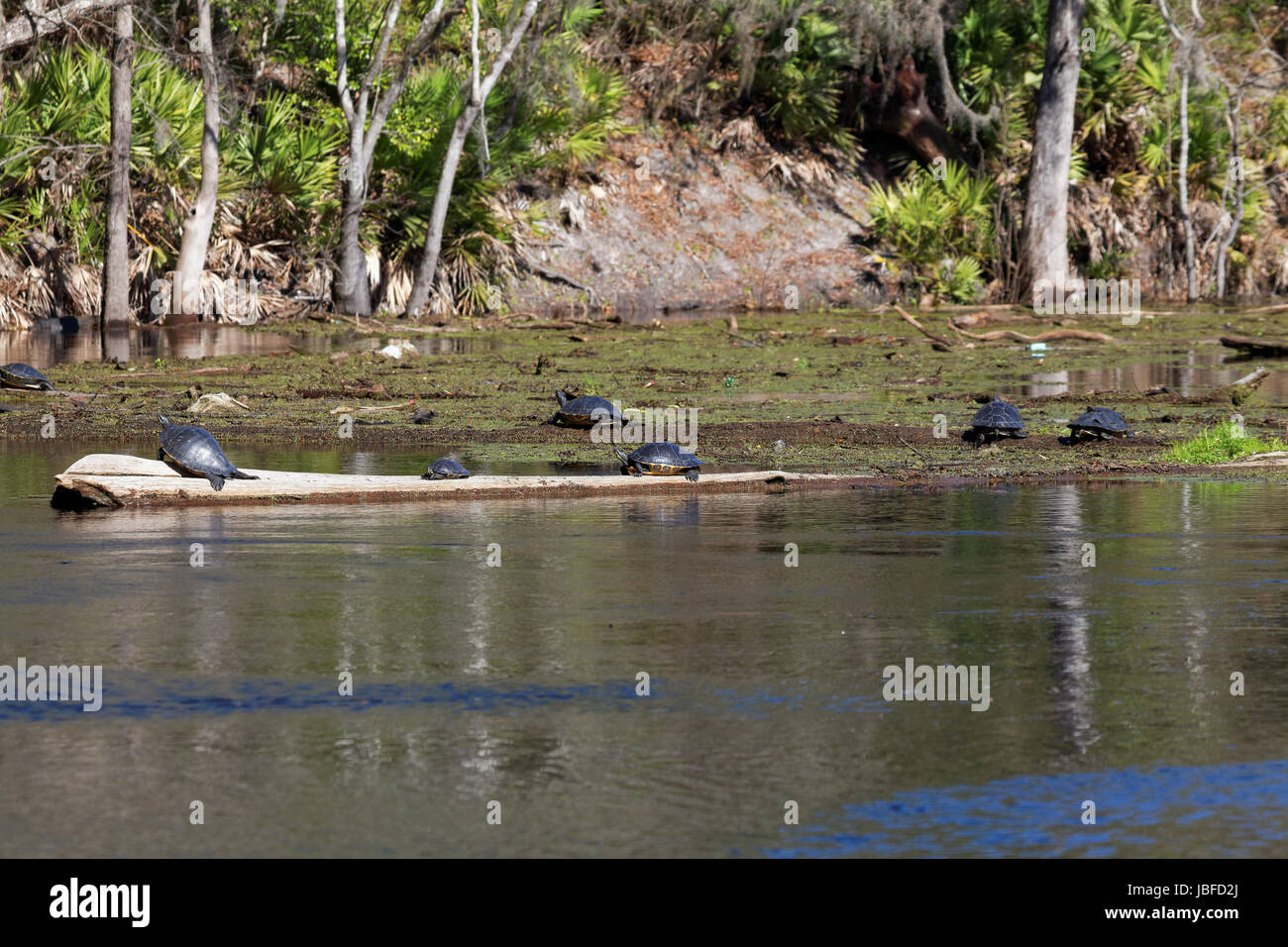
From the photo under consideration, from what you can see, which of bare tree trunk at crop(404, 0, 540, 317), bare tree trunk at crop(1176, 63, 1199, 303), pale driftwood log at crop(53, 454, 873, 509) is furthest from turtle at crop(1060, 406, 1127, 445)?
bare tree trunk at crop(1176, 63, 1199, 303)

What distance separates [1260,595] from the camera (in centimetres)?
780

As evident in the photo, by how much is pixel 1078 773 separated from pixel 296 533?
535 cm

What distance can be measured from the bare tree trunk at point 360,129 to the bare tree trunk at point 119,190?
3.31m

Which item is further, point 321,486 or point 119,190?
point 119,190

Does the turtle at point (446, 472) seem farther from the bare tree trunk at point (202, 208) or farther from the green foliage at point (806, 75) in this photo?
the green foliage at point (806, 75)

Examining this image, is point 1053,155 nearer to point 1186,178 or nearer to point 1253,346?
point 1186,178

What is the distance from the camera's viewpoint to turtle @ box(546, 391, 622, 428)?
1448cm

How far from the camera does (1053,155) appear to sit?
106ft

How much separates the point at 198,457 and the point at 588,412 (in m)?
4.51

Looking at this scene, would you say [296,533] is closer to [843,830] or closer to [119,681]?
[119,681]

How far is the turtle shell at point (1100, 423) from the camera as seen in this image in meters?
13.5

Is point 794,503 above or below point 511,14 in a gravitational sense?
below

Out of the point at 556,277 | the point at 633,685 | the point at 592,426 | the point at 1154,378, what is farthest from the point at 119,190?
the point at 633,685

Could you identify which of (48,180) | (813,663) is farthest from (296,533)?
(48,180)
